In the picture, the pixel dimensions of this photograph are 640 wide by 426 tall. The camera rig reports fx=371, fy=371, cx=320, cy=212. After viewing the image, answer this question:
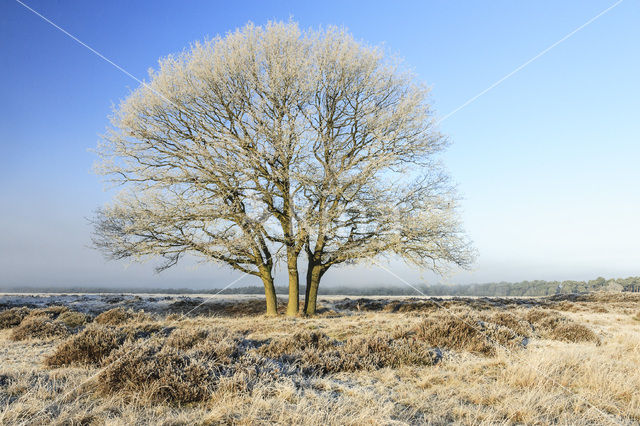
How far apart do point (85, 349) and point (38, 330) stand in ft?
15.9

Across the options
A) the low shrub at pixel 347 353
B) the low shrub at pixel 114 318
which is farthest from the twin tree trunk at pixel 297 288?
the low shrub at pixel 347 353

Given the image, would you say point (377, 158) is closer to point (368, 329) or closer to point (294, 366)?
point (368, 329)

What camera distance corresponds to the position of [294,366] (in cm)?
549

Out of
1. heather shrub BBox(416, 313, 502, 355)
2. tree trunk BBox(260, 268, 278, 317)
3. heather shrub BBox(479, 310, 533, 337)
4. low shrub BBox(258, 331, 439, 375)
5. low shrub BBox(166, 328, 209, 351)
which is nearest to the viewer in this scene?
low shrub BBox(258, 331, 439, 375)

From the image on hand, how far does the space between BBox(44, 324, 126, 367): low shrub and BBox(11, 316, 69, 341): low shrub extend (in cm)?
384

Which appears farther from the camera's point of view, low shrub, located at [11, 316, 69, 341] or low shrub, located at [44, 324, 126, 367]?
low shrub, located at [11, 316, 69, 341]

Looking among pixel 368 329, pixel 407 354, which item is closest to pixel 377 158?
Answer: pixel 368 329

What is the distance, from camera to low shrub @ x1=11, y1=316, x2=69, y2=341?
932 cm

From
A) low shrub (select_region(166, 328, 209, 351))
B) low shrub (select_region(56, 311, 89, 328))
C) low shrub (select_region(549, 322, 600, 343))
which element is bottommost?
low shrub (select_region(549, 322, 600, 343))

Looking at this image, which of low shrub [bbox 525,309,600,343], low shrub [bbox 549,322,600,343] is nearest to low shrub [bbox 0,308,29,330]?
low shrub [bbox 525,309,600,343]

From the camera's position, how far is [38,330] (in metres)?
9.70

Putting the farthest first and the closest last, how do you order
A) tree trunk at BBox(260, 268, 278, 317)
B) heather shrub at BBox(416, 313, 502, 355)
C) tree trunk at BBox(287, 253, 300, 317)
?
tree trunk at BBox(260, 268, 278, 317), tree trunk at BBox(287, 253, 300, 317), heather shrub at BBox(416, 313, 502, 355)

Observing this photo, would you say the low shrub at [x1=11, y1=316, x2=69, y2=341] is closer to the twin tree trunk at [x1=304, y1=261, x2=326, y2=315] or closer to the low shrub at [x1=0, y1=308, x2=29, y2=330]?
the low shrub at [x1=0, y1=308, x2=29, y2=330]

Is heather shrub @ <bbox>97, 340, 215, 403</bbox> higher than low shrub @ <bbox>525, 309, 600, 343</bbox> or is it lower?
higher
